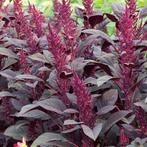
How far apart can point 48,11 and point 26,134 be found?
3.28 metres

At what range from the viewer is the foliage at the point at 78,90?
1.86 metres

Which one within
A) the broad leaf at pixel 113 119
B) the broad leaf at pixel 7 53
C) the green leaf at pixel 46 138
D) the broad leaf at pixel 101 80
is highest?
the broad leaf at pixel 7 53

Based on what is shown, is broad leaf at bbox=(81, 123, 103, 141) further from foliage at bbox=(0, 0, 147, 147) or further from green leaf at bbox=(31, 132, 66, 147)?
green leaf at bbox=(31, 132, 66, 147)

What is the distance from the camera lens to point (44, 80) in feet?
7.23

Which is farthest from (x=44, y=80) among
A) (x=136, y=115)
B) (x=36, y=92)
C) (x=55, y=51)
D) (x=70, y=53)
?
(x=136, y=115)

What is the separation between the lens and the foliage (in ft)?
6.11

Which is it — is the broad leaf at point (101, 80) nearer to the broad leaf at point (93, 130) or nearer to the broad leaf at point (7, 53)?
the broad leaf at point (93, 130)

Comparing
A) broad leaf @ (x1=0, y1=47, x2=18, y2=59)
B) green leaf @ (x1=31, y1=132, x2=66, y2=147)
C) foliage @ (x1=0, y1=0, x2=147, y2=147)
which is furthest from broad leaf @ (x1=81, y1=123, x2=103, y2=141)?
broad leaf @ (x1=0, y1=47, x2=18, y2=59)

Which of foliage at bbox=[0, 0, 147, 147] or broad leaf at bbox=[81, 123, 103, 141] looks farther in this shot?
foliage at bbox=[0, 0, 147, 147]

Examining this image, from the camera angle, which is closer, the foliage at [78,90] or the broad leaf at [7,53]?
the foliage at [78,90]

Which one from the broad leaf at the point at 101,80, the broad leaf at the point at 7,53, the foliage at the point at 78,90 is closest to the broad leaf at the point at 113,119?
the foliage at the point at 78,90

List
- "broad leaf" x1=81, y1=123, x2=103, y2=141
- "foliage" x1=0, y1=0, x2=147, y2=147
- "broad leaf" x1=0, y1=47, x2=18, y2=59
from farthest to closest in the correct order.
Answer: "broad leaf" x1=0, y1=47, x2=18, y2=59 < "foliage" x1=0, y1=0, x2=147, y2=147 < "broad leaf" x1=81, y1=123, x2=103, y2=141

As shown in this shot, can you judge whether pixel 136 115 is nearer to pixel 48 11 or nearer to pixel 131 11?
pixel 131 11

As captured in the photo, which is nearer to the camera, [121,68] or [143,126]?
[143,126]
